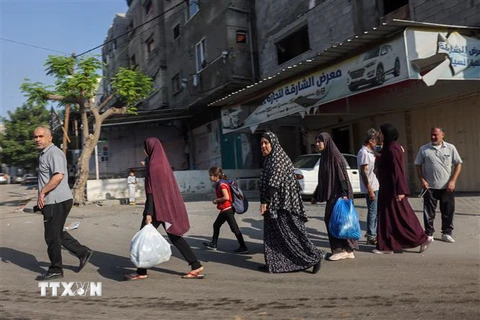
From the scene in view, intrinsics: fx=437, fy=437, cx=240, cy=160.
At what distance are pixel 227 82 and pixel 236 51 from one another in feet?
4.91

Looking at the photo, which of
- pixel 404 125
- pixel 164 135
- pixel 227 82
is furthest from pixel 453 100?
pixel 164 135

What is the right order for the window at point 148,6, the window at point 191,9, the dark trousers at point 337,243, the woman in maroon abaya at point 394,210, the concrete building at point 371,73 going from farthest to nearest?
the window at point 148,6 < the window at point 191,9 < the concrete building at point 371,73 < the woman in maroon abaya at point 394,210 < the dark trousers at point 337,243

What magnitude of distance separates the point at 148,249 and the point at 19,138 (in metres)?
40.4

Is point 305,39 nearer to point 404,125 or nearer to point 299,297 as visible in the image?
point 404,125

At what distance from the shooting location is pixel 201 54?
20953mm

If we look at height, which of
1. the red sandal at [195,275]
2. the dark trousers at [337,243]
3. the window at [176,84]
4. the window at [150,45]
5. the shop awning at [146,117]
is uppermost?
the window at [150,45]

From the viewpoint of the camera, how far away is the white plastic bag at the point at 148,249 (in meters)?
4.72

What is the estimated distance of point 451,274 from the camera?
481cm

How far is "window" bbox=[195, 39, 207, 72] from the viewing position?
67.4 feet

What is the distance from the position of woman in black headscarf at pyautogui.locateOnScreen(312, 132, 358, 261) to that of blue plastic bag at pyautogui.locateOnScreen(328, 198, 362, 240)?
0.30 feet

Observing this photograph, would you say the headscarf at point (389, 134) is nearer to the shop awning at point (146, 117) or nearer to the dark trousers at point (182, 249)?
the dark trousers at point (182, 249)

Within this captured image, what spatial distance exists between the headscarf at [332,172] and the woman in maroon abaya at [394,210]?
0.63 meters

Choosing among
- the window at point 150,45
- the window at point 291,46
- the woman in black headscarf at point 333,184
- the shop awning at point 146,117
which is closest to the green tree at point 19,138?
the window at point 150,45

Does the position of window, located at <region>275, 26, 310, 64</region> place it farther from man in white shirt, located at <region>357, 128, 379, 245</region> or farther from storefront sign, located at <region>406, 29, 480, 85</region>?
man in white shirt, located at <region>357, 128, 379, 245</region>
